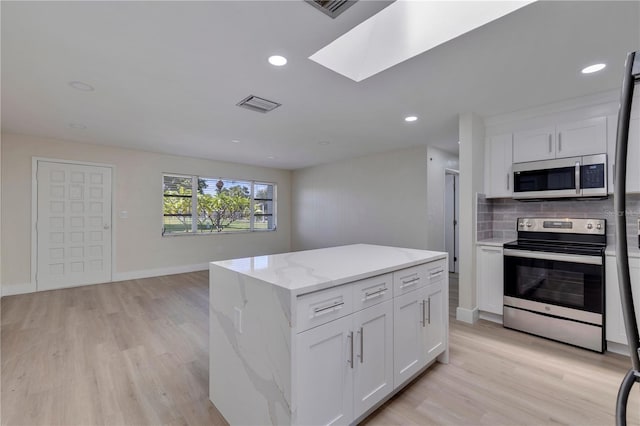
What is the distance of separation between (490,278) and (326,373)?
8.47 feet

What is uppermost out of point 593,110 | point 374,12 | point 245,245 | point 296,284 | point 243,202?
point 374,12

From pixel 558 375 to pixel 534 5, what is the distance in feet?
8.33

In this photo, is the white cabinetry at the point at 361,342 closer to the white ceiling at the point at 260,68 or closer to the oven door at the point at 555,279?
the oven door at the point at 555,279

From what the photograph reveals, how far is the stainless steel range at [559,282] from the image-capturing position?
8.38 feet

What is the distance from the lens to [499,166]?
3.41m

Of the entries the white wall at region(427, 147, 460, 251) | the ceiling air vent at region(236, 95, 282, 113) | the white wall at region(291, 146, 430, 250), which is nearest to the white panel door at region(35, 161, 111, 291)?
the ceiling air vent at region(236, 95, 282, 113)

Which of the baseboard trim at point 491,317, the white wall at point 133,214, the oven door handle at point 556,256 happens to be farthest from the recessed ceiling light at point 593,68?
the white wall at point 133,214

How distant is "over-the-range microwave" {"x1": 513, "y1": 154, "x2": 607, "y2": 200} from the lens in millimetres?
2738

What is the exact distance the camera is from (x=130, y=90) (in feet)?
9.11

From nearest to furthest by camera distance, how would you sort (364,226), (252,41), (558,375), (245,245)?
(252,41) → (558,375) → (364,226) → (245,245)

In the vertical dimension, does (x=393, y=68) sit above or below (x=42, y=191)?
above

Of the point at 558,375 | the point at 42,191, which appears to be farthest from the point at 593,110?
the point at 42,191

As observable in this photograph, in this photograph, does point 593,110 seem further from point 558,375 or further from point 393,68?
point 558,375

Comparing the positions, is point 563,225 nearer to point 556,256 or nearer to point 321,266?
point 556,256
